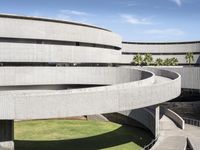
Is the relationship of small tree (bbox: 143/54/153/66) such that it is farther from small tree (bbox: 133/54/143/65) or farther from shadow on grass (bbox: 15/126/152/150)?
shadow on grass (bbox: 15/126/152/150)

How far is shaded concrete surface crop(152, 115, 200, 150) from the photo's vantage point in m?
26.8

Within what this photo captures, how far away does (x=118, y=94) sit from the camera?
21.7 metres

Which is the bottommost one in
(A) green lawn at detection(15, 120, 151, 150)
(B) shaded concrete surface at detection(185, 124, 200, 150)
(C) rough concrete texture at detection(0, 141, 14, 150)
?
(A) green lawn at detection(15, 120, 151, 150)

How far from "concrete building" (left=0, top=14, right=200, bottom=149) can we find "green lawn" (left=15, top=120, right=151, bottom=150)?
7.93ft

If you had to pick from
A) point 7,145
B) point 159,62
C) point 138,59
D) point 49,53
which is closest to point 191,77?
point 49,53

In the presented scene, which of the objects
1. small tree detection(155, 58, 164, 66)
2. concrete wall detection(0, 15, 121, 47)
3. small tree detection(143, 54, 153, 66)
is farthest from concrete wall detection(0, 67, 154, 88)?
small tree detection(155, 58, 164, 66)

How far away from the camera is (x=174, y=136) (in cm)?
3062

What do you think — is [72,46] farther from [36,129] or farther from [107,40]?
[36,129]

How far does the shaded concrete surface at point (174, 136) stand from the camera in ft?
87.8

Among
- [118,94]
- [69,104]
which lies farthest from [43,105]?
[118,94]

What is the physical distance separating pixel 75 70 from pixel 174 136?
15.4 m

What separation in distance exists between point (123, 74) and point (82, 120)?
848 cm

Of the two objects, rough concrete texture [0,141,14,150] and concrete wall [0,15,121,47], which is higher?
concrete wall [0,15,121,47]

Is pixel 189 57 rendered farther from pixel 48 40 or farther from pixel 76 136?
pixel 76 136
